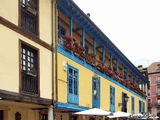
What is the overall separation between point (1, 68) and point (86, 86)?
28.5 feet

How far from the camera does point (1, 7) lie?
10922 millimetres

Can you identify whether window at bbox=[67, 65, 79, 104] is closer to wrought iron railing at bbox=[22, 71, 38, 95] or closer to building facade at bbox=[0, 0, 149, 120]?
building facade at bbox=[0, 0, 149, 120]

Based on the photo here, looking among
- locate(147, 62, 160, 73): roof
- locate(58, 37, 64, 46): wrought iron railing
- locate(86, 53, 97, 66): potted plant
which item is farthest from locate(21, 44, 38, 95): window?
locate(147, 62, 160, 73): roof

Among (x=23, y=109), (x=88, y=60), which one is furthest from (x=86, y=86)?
(x=23, y=109)

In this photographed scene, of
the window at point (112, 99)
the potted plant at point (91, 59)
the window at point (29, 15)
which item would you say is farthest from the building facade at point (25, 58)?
the window at point (112, 99)

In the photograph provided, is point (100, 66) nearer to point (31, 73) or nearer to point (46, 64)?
point (46, 64)

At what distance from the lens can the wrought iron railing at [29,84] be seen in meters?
12.2

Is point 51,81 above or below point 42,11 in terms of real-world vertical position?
below

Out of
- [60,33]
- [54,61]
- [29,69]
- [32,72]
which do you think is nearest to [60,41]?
[60,33]

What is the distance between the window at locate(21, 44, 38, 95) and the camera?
40.3 ft

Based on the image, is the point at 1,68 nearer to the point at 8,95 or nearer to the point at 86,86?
the point at 8,95

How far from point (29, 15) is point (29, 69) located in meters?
2.17

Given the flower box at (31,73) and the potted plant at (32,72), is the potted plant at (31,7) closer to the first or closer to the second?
the potted plant at (32,72)

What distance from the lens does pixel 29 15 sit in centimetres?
1288
